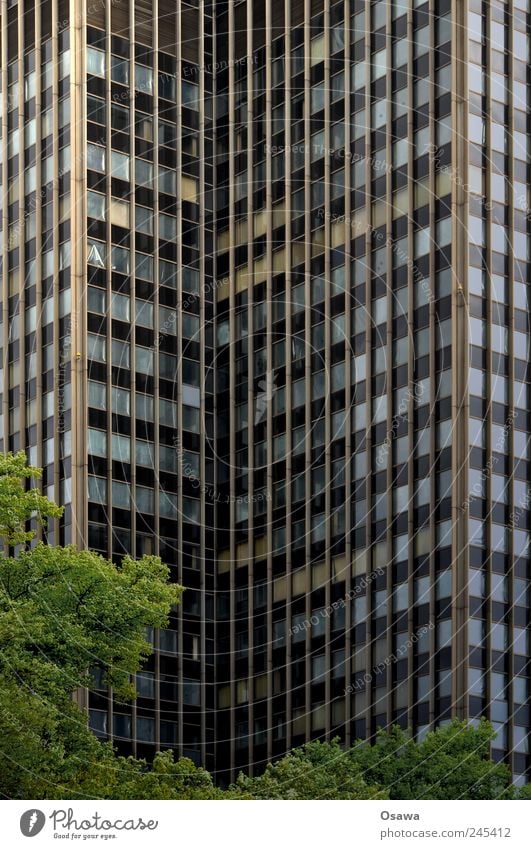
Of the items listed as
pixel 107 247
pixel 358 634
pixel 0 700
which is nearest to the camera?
A: pixel 0 700

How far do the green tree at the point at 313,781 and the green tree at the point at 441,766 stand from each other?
5.15 ft

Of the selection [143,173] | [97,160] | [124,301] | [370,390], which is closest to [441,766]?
[370,390]

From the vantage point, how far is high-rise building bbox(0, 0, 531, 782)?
130875mm

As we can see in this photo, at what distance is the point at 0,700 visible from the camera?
9038cm

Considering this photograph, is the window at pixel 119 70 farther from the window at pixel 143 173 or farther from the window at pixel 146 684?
the window at pixel 146 684

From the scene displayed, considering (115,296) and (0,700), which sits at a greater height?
(115,296)

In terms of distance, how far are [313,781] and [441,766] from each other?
24.2 feet

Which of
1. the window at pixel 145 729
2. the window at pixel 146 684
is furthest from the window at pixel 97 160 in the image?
the window at pixel 145 729

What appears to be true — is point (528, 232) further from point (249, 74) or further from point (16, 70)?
point (16, 70)

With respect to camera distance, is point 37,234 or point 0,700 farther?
point 37,234

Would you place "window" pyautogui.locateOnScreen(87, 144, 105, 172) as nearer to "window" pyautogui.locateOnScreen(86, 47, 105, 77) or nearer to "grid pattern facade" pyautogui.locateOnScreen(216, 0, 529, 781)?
"window" pyautogui.locateOnScreen(86, 47, 105, 77)

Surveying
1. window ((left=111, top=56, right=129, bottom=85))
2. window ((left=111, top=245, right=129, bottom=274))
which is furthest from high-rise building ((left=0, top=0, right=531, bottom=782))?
window ((left=111, top=245, right=129, bottom=274))
